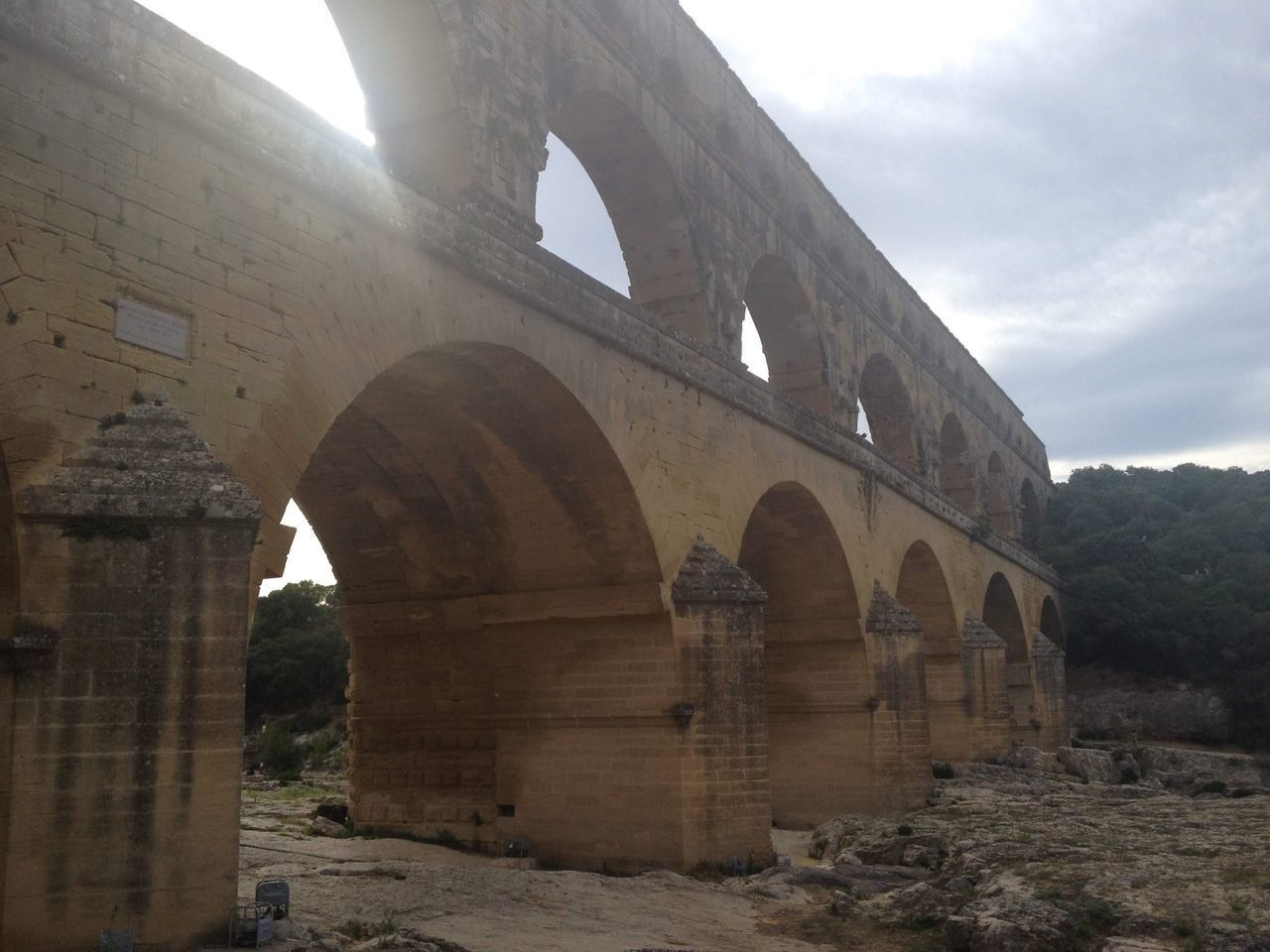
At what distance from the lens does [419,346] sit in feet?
25.7

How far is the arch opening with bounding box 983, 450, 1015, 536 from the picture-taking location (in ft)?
108

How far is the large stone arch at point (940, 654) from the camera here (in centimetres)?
2086

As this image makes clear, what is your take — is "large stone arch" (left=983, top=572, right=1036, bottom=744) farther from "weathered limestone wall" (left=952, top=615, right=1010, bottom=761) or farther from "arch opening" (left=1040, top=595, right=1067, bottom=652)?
"arch opening" (left=1040, top=595, right=1067, bottom=652)

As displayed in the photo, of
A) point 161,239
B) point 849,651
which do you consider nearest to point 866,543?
point 849,651

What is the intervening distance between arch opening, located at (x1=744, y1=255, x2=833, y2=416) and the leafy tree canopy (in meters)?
20.0

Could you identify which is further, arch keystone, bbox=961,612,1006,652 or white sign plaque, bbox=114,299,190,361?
arch keystone, bbox=961,612,1006,652

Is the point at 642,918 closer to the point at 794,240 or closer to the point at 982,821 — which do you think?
the point at 982,821

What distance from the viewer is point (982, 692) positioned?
21578 millimetres

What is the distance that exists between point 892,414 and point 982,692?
17.8ft

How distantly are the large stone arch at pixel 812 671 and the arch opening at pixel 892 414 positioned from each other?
7.38 meters

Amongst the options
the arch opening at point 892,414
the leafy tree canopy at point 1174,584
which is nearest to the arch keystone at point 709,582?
the arch opening at point 892,414

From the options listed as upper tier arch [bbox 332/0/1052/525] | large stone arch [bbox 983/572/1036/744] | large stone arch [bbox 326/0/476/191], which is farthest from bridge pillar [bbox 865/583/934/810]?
large stone arch [bbox 983/572/1036/744]

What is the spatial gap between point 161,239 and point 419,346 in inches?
79.6

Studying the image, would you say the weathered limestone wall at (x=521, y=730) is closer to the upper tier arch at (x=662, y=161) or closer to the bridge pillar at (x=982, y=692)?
the upper tier arch at (x=662, y=161)
